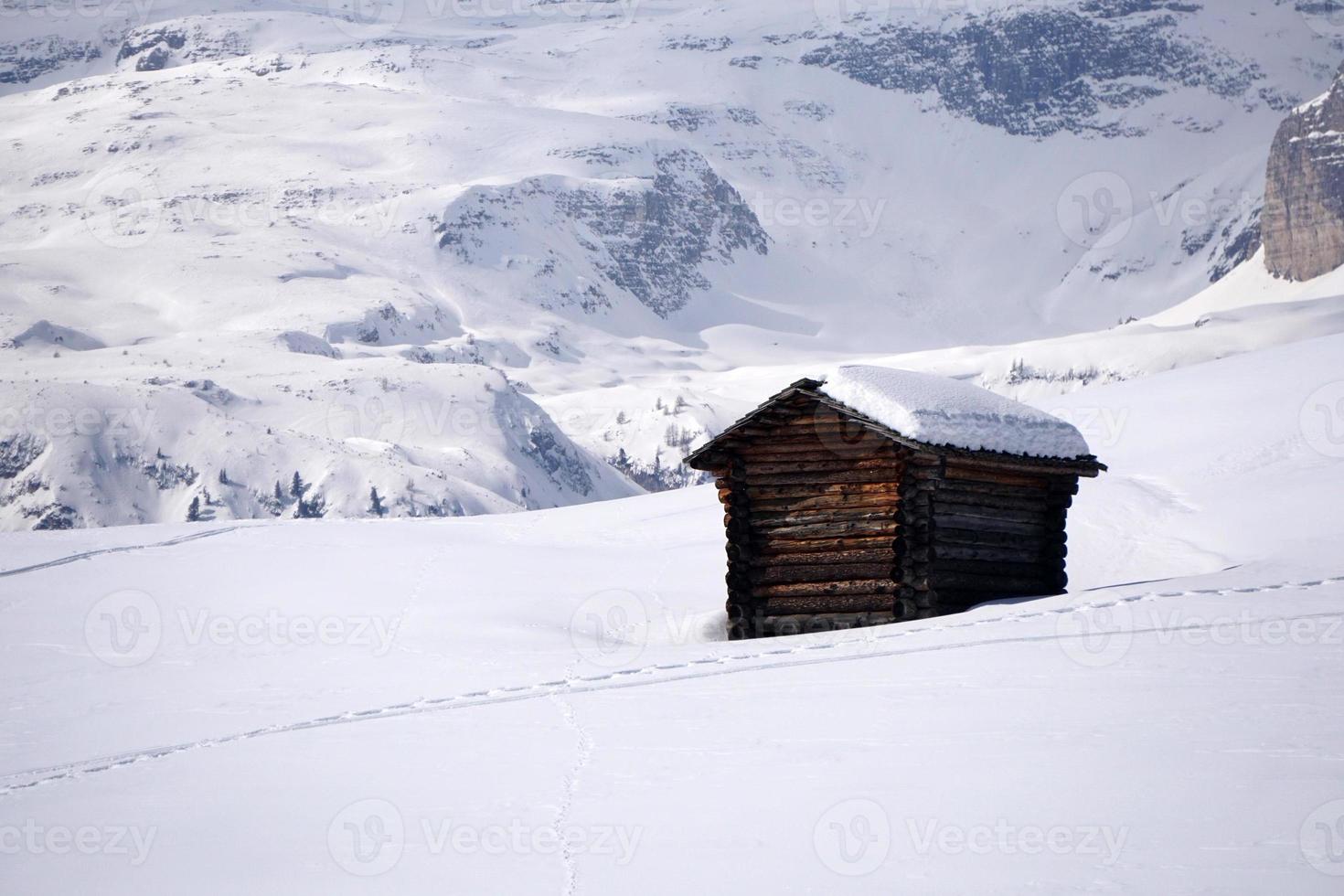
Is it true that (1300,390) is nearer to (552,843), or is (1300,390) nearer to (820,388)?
(820,388)

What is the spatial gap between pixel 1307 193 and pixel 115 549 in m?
183

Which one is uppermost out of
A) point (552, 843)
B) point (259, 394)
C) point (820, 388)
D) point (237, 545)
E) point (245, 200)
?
point (245, 200)

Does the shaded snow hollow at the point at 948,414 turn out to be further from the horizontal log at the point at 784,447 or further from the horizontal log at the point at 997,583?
the horizontal log at the point at 997,583

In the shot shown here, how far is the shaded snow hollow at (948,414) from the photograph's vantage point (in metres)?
18.6

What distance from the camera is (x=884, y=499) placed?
19203 millimetres

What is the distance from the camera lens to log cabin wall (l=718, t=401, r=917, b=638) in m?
19.2

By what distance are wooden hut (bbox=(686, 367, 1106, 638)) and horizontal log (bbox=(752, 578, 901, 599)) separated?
0.02m

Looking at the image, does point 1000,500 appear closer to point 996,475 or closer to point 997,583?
point 996,475

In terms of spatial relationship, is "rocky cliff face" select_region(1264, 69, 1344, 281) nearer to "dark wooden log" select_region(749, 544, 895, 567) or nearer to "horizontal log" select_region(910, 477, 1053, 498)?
"horizontal log" select_region(910, 477, 1053, 498)

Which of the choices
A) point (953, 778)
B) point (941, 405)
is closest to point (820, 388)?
point (941, 405)

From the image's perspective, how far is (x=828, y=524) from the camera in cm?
1961

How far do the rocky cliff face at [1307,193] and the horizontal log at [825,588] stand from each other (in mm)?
177993

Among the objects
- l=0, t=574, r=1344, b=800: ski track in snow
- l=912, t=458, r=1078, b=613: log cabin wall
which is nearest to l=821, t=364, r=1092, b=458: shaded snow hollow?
l=912, t=458, r=1078, b=613: log cabin wall

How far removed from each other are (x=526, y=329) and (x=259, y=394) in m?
67.2
